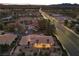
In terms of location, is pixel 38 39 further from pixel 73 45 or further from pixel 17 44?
pixel 73 45

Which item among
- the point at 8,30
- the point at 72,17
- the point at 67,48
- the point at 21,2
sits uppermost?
the point at 21,2

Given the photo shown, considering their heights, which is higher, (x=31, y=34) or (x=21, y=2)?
(x=21, y=2)

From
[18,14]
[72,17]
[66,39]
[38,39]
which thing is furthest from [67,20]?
[18,14]

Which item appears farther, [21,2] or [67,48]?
[21,2]

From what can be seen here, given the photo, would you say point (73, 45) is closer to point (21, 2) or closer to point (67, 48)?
point (67, 48)

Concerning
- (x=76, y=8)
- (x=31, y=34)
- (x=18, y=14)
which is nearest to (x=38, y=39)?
(x=31, y=34)

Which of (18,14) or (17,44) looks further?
(18,14)
